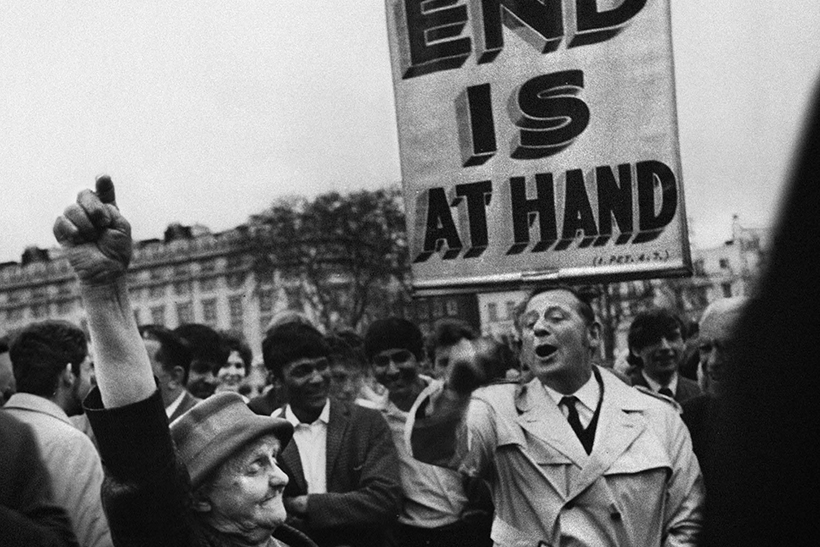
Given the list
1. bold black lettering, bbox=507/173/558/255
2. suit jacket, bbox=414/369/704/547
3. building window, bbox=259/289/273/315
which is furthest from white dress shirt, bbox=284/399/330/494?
building window, bbox=259/289/273/315

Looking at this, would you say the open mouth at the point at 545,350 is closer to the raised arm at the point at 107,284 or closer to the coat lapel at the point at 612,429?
the coat lapel at the point at 612,429

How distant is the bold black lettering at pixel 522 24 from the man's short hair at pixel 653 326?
285 cm

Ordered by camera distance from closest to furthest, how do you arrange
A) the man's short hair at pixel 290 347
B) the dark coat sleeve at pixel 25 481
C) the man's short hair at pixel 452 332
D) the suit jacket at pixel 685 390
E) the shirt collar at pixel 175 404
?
the dark coat sleeve at pixel 25 481
the man's short hair at pixel 290 347
the man's short hair at pixel 452 332
the shirt collar at pixel 175 404
the suit jacket at pixel 685 390

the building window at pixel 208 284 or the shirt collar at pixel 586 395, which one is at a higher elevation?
the shirt collar at pixel 586 395

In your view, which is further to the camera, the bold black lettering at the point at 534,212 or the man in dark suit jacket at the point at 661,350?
the man in dark suit jacket at the point at 661,350

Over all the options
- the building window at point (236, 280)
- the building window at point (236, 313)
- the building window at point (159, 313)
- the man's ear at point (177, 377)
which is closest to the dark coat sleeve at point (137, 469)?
the man's ear at point (177, 377)

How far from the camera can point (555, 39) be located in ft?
13.4

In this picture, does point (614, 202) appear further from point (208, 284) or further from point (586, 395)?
point (208, 284)

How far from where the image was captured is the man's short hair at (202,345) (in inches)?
263

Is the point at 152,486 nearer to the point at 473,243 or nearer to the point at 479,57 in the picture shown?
the point at 473,243

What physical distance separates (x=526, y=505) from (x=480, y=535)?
3.35 feet

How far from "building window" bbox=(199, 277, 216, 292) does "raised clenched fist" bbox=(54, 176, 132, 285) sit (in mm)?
57244

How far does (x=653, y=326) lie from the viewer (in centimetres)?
669


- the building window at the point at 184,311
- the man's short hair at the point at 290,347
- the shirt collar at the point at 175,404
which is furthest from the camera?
the building window at the point at 184,311
